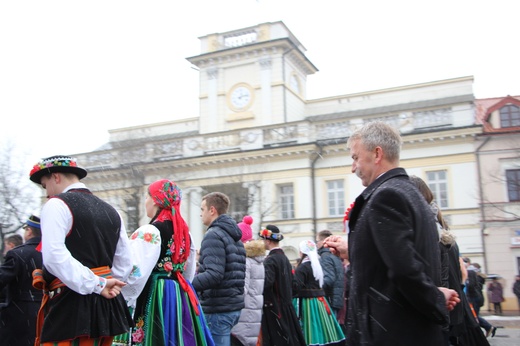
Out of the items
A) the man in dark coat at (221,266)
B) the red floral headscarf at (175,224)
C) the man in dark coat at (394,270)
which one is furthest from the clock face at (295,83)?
the man in dark coat at (394,270)

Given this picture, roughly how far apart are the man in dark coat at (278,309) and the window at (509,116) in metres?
23.6

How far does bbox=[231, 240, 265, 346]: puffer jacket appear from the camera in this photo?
737cm

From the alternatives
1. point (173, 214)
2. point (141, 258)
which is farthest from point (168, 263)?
point (173, 214)

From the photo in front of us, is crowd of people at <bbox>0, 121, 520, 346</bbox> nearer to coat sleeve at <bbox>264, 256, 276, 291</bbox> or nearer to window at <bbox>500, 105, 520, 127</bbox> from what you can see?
coat sleeve at <bbox>264, 256, 276, 291</bbox>

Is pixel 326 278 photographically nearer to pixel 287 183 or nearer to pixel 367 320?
pixel 367 320

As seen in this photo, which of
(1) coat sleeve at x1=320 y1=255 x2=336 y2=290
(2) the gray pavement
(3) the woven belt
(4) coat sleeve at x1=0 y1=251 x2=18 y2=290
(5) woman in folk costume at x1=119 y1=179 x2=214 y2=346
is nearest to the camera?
(3) the woven belt

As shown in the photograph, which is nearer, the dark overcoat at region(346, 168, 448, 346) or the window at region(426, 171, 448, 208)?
Answer: the dark overcoat at region(346, 168, 448, 346)

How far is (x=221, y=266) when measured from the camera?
A: 20.2ft

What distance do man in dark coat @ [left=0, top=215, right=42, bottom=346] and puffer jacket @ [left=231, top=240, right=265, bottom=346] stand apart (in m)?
2.51

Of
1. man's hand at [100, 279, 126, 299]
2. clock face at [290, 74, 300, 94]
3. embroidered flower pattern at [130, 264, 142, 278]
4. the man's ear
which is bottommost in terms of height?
man's hand at [100, 279, 126, 299]

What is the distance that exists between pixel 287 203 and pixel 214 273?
24.6 metres

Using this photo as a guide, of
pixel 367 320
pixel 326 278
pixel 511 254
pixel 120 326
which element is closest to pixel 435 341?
pixel 367 320

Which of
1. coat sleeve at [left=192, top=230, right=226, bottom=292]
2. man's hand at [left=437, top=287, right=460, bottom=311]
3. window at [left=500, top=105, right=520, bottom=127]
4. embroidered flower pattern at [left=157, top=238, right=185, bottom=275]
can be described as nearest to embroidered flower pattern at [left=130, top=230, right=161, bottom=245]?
embroidered flower pattern at [left=157, top=238, right=185, bottom=275]

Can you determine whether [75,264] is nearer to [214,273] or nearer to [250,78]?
[214,273]
